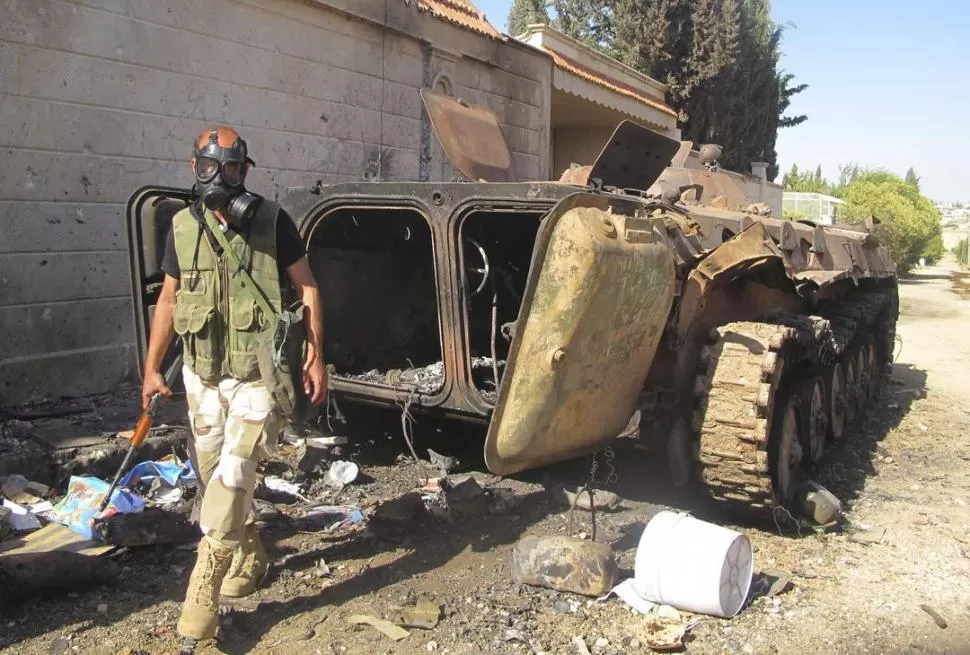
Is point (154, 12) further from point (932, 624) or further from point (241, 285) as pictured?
point (932, 624)

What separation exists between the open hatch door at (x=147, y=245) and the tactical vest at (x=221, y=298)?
58 centimetres

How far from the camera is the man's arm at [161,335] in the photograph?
11.4 feet

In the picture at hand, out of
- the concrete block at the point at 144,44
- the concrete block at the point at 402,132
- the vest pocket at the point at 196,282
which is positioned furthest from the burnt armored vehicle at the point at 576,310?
the concrete block at the point at 402,132

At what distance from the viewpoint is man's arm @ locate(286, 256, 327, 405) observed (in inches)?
133

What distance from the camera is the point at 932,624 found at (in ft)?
12.0

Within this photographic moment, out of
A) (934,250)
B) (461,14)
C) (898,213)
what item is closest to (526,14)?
(898,213)

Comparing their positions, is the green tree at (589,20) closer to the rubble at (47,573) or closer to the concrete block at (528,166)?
the concrete block at (528,166)

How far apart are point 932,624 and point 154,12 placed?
6362mm

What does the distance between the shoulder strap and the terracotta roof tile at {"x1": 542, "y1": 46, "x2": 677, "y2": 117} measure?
1007cm

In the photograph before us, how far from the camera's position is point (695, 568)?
3508 millimetres

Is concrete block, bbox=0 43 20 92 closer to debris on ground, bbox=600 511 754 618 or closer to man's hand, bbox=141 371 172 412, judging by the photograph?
man's hand, bbox=141 371 172 412

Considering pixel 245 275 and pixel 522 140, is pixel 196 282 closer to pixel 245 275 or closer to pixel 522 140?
pixel 245 275

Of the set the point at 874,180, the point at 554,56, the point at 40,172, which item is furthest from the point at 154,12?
the point at 874,180

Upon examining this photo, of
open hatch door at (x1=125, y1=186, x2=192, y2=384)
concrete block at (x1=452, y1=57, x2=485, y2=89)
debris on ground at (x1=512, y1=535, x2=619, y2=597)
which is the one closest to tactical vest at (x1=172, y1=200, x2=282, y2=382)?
A: open hatch door at (x1=125, y1=186, x2=192, y2=384)
